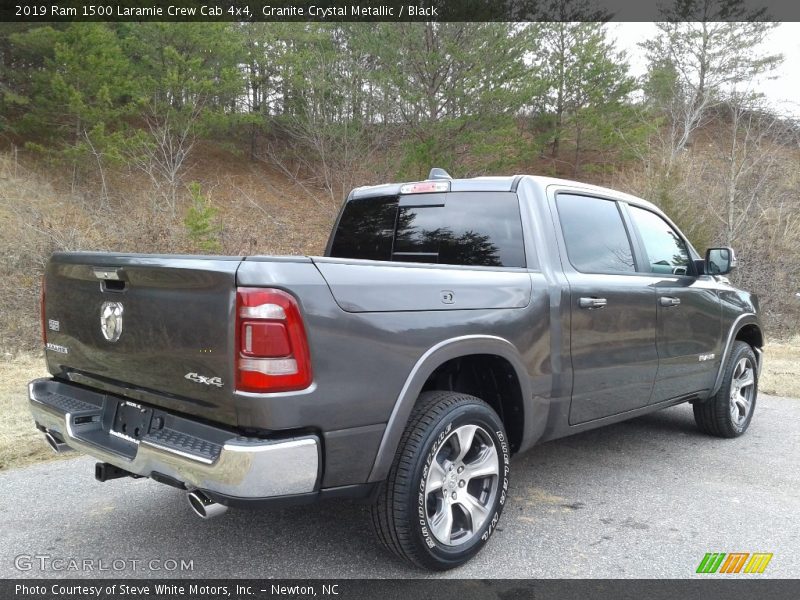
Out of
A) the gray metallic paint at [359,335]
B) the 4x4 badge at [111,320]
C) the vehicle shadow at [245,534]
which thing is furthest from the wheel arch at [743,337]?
the 4x4 badge at [111,320]

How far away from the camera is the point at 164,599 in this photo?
108 inches

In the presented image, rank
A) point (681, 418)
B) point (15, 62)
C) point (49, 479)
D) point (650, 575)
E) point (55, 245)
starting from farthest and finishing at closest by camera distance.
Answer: point (15, 62) → point (55, 245) → point (681, 418) → point (49, 479) → point (650, 575)

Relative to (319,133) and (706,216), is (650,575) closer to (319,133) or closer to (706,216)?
(706,216)

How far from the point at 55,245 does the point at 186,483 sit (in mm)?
13150

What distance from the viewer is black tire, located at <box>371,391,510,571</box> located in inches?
109

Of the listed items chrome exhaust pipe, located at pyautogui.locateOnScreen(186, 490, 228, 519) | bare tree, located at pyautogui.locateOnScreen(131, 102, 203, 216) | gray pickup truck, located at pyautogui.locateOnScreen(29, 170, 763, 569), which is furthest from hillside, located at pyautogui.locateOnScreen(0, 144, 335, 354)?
chrome exhaust pipe, located at pyautogui.locateOnScreen(186, 490, 228, 519)

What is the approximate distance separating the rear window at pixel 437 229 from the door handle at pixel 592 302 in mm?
415

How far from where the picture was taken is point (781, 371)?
27.2 ft

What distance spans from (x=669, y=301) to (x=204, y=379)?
10.4 ft

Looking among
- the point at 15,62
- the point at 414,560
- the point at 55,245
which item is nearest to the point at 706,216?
the point at 55,245

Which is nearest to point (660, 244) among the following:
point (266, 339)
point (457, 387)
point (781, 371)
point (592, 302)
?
point (592, 302)

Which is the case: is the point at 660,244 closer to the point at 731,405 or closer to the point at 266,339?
the point at 731,405

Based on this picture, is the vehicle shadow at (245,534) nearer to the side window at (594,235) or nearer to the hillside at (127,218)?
the side window at (594,235)

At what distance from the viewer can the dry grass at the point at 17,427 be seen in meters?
4.64
